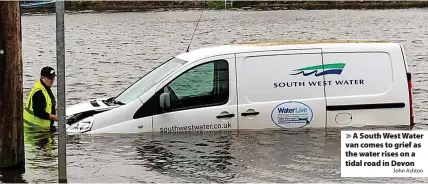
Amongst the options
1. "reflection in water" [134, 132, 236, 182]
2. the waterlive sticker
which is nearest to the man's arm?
"reflection in water" [134, 132, 236, 182]

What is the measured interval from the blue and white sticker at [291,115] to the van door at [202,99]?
60 centimetres

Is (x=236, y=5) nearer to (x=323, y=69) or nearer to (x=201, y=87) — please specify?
(x=323, y=69)

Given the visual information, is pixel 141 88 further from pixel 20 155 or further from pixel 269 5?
pixel 269 5

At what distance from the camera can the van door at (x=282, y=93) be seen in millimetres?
11586

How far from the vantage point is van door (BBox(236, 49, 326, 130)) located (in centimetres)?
1159

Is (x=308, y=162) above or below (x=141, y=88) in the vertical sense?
below

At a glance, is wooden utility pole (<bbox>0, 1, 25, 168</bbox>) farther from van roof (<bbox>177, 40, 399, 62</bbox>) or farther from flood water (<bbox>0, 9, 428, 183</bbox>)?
van roof (<bbox>177, 40, 399, 62</bbox>)

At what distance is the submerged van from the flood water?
21 centimetres

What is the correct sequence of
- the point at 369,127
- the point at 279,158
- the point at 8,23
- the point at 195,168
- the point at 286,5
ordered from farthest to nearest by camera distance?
the point at 286,5 < the point at 369,127 < the point at 279,158 < the point at 195,168 < the point at 8,23

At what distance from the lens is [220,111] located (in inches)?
457

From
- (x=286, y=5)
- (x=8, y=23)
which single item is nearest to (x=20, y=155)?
(x=8, y=23)

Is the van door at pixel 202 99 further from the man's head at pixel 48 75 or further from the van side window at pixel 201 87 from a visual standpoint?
the man's head at pixel 48 75

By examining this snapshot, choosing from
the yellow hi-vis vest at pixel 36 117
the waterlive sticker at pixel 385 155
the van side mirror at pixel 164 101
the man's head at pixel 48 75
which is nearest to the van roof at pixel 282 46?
the van side mirror at pixel 164 101

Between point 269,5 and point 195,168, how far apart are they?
50.8 metres
